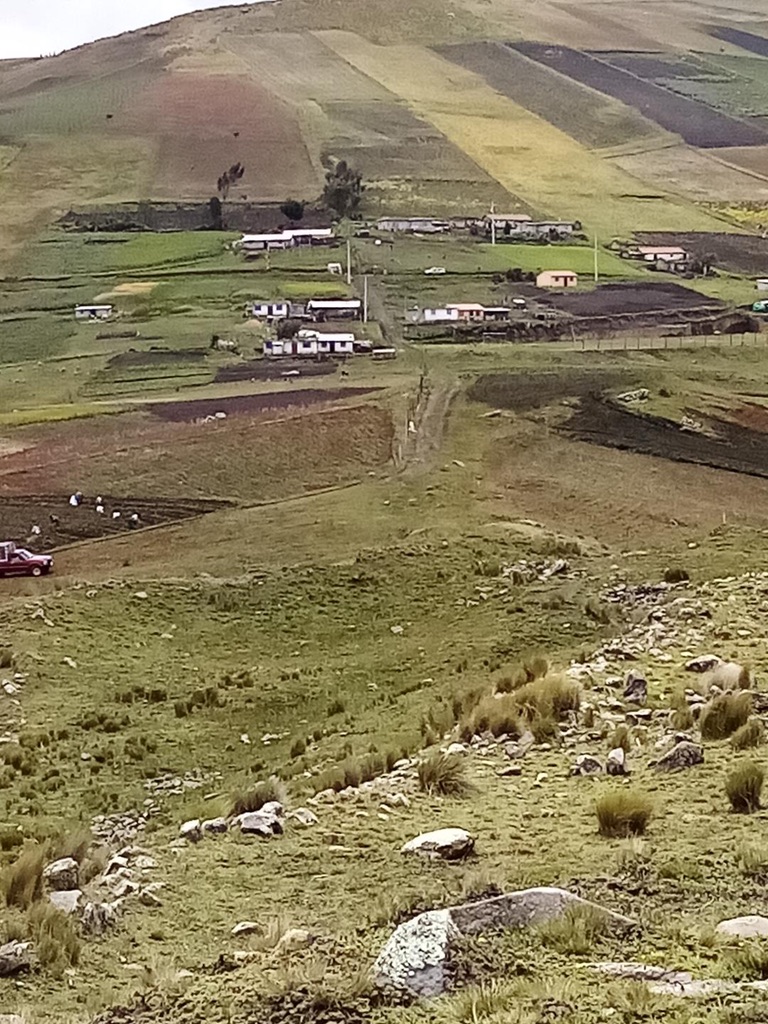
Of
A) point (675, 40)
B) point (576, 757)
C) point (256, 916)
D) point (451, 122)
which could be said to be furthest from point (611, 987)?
point (675, 40)

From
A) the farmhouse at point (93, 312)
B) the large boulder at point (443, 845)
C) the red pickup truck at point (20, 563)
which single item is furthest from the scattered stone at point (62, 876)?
the farmhouse at point (93, 312)

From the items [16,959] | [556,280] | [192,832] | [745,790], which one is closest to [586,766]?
[745,790]

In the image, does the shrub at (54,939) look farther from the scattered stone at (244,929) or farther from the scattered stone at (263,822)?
the scattered stone at (263,822)

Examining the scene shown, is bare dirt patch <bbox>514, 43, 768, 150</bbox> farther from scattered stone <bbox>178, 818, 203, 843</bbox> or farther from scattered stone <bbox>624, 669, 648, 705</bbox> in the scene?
scattered stone <bbox>178, 818, 203, 843</bbox>

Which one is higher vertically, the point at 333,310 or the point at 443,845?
the point at 443,845

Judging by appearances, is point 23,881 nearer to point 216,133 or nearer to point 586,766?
point 586,766

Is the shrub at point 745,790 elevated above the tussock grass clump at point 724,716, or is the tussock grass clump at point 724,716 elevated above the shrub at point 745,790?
the shrub at point 745,790

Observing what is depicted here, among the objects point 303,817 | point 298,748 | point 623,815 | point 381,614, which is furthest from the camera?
point 381,614
